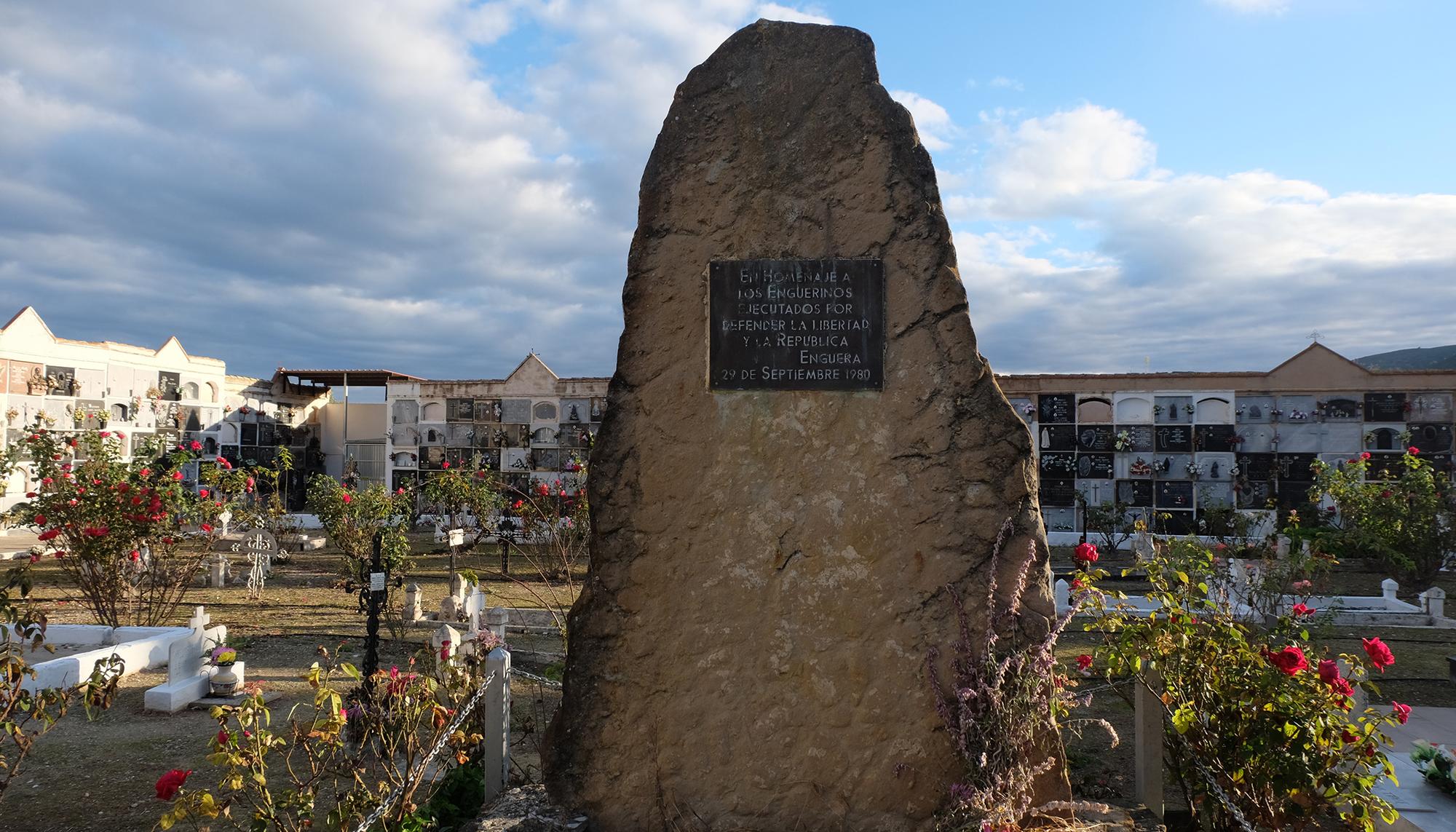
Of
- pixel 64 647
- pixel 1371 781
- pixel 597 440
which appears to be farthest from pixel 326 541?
pixel 1371 781

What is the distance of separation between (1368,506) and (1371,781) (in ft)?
35.5

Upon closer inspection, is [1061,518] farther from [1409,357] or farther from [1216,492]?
[1409,357]

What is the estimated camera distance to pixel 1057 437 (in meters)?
18.7

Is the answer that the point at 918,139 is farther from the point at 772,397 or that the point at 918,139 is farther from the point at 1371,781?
the point at 1371,781

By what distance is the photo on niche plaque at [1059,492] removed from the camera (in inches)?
720

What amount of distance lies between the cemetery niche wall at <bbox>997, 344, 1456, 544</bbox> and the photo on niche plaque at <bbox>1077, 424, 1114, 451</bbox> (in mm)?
23

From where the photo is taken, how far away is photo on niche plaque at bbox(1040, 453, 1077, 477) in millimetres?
18516

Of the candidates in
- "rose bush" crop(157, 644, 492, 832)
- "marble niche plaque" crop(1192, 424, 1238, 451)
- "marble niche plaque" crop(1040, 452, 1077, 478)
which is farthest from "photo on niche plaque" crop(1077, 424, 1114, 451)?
"rose bush" crop(157, 644, 492, 832)

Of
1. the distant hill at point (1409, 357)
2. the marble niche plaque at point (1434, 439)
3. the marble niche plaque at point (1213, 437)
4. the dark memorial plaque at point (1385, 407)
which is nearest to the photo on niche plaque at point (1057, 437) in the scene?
the marble niche plaque at point (1213, 437)

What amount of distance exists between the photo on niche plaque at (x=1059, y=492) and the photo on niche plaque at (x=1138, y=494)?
1.01 metres

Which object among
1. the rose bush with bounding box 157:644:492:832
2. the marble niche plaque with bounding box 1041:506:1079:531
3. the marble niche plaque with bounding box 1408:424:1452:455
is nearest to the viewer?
the rose bush with bounding box 157:644:492:832

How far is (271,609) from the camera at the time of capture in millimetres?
10516

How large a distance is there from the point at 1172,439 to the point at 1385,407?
4.09m

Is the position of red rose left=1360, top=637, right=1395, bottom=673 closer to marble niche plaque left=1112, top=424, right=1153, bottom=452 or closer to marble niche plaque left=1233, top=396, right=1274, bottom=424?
marble niche plaque left=1112, top=424, right=1153, bottom=452
